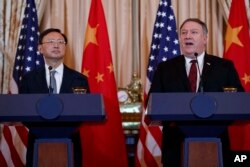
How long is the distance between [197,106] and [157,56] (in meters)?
2.53

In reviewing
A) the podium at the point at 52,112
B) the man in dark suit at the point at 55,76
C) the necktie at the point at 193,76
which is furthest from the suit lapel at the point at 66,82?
the necktie at the point at 193,76

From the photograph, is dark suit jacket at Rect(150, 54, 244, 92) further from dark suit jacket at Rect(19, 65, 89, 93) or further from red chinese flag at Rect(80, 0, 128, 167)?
red chinese flag at Rect(80, 0, 128, 167)

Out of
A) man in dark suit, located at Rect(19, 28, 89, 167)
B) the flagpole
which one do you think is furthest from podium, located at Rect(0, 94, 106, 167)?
the flagpole

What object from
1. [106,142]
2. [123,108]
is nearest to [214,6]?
[123,108]

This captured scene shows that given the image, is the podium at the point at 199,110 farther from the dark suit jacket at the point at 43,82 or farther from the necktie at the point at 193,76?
the dark suit jacket at the point at 43,82

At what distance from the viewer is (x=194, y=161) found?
10.1 feet

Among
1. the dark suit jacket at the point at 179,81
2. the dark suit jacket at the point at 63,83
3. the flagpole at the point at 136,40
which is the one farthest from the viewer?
the flagpole at the point at 136,40

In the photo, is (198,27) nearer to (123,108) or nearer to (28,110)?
(28,110)

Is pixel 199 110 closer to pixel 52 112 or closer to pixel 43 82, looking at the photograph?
pixel 52 112

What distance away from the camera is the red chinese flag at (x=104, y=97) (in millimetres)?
5312

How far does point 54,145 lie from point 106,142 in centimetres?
222

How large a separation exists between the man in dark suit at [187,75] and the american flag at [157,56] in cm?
155

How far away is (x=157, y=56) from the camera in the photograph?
218 inches

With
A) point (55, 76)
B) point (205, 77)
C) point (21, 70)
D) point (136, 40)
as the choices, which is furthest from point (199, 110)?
point (136, 40)
